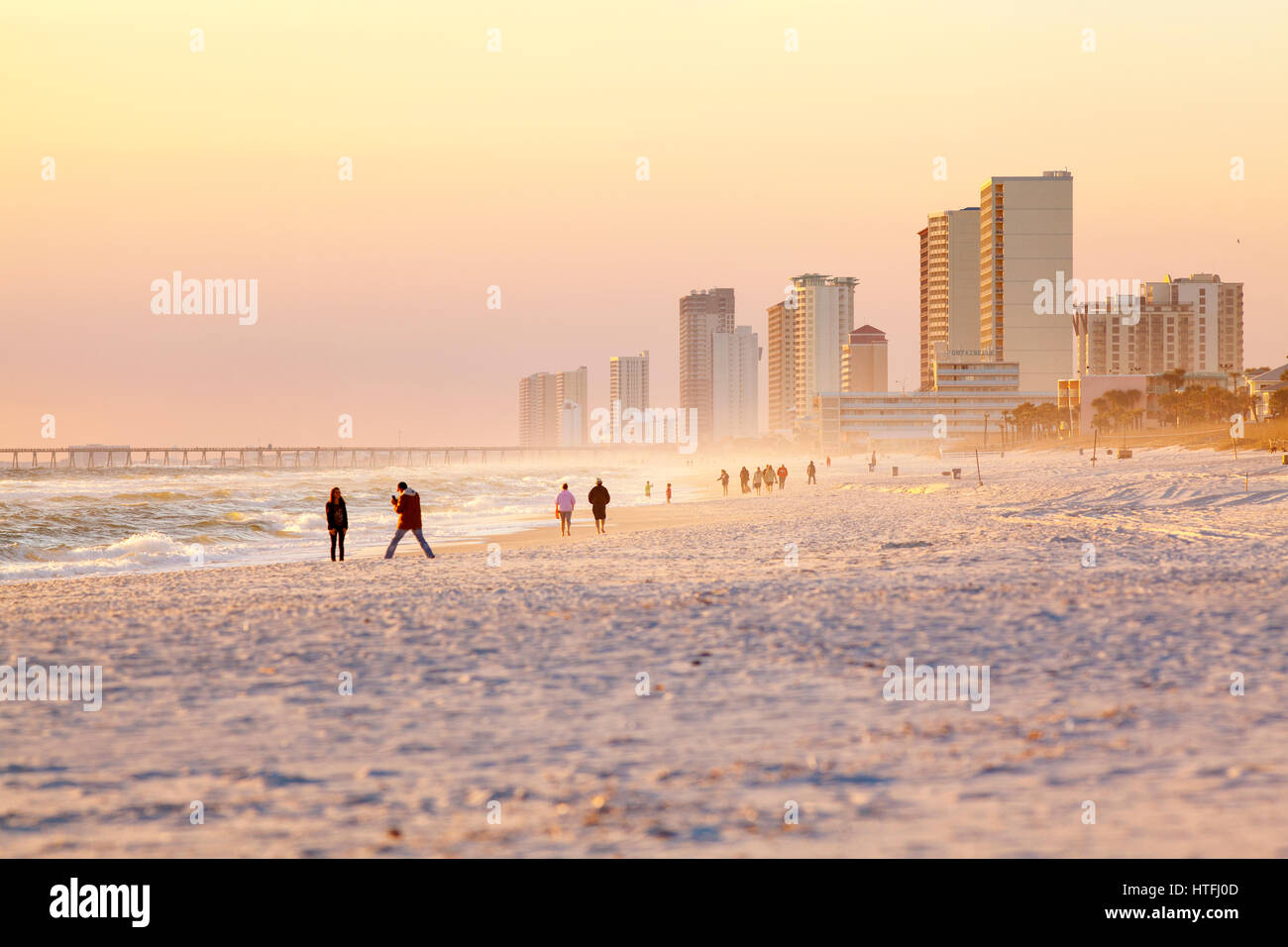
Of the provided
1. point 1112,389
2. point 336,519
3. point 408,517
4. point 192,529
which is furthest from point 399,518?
point 1112,389

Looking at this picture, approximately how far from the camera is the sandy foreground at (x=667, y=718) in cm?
570

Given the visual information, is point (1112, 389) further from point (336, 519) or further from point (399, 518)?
point (336, 519)

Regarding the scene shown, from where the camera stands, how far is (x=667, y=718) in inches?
314

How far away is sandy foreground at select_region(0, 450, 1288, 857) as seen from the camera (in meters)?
5.70

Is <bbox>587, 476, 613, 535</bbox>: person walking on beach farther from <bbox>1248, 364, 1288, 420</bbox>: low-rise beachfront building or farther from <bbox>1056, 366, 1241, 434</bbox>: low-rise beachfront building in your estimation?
<bbox>1056, 366, 1241, 434</bbox>: low-rise beachfront building

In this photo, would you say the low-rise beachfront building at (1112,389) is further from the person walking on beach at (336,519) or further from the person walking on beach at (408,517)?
the person walking on beach at (336,519)

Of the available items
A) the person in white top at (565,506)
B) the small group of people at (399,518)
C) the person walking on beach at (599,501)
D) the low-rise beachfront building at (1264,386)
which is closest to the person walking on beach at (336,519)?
the small group of people at (399,518)

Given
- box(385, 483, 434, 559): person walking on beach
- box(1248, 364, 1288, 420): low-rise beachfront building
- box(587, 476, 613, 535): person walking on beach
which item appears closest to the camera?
box(385, 483, 434, 559): person walking on beach

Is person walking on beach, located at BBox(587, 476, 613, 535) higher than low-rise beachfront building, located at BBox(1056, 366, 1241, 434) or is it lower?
lower

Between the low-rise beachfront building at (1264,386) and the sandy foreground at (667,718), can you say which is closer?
the sandy foreground at (667,718)

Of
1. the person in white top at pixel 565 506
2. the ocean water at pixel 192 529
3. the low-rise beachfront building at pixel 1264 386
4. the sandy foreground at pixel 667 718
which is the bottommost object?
the ocean water at pixel 192 529

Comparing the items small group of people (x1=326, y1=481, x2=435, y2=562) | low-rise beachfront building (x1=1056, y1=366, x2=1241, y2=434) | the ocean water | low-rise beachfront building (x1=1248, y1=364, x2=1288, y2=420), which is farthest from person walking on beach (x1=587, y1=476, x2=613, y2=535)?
low-rise beachfront building (x1=1056, y1=366, x2=1241, y2=434)
